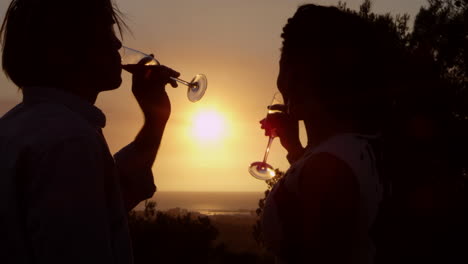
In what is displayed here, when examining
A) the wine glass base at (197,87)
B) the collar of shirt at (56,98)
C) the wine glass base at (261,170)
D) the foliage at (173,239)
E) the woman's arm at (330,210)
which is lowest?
the foliage at (173,239)

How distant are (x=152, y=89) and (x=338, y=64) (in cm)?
134

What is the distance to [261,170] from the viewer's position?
5.22 metres

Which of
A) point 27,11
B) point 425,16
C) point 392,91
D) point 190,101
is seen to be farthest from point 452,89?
point 27,11

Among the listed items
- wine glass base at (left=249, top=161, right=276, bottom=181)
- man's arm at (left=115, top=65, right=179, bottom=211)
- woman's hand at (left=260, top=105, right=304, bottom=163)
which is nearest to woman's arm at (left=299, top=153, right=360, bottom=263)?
man's arm at (left=115, top=65, right=179, bottom=211)

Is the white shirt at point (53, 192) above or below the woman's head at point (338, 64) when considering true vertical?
below

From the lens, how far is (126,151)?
9.57 feet

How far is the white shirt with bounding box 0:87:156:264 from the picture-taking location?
5.00 feet

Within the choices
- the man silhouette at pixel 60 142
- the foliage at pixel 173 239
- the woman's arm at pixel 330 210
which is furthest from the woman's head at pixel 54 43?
the foliage at pixel 173 239

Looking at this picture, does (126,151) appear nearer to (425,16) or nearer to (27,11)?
(27,11)

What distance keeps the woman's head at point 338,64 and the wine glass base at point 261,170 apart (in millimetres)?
2736

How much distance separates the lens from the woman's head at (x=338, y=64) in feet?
7.61

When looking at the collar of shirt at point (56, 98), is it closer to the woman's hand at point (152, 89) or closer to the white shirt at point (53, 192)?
the white shirt at point (53, 192)

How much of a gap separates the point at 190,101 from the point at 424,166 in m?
3.04

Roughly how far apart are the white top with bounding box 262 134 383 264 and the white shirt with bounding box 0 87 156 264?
0.69 m
